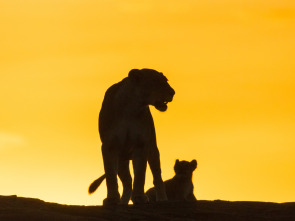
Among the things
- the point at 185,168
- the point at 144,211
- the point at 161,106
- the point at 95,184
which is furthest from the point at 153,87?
the point at 185,168

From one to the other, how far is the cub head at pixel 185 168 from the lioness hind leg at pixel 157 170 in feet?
14.5

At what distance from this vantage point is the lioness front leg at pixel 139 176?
23.9 meters

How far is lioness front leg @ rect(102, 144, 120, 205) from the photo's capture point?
77.6 ft

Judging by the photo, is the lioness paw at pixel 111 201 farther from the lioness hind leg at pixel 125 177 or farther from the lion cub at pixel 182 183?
the lion cub at pixel 182 183

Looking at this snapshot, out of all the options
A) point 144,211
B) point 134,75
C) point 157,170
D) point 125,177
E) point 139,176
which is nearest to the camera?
point 144,211

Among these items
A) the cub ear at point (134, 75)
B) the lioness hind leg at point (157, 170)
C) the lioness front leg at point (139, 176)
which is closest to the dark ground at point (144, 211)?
the lioness front leg at point (139, 176)

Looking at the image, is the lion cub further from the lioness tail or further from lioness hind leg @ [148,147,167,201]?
the lioness tail

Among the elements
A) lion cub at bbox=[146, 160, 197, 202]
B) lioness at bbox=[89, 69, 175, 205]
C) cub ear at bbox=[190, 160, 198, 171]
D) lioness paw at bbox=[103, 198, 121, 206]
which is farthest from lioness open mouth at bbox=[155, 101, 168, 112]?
cub ear at bbox=[190, 160, 198, 171]

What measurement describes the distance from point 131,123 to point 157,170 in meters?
2.45

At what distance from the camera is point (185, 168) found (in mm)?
31047

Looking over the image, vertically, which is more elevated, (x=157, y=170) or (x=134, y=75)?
(x=134, y=75)

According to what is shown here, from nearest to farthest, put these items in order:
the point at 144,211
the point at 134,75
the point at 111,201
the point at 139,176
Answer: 1. the point at 144,211
2. the point at 111,201
3. the point at 139,176
4. the point at 134,75

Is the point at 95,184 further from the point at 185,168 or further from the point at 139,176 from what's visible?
the point at 185,168

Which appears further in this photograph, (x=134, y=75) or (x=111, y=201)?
(x=134, y=75)
